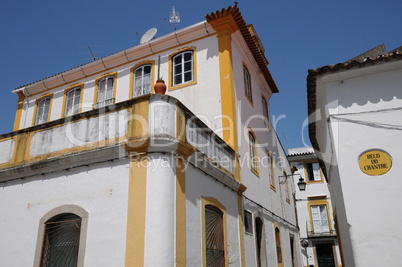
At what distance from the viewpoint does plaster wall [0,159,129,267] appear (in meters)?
6.91

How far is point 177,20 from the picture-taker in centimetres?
1445

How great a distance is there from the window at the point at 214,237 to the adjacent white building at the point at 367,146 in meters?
3.03

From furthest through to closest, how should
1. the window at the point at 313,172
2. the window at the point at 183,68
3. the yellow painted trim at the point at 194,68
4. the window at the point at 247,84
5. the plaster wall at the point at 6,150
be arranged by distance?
1. the window at the point at 313,172
2. the window at the point at 247,84
3. the window at the point at 183,68
4. the yellow painted trim at the point at 194,68
5. the plaster wall at the point at 6,150

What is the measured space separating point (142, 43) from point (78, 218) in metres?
7.99

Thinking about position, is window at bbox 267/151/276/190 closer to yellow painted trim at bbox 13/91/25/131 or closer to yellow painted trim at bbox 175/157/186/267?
yellow painted trim at bbox 175/157/186/267

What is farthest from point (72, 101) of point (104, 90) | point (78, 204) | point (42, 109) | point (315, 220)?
point (315, 220)

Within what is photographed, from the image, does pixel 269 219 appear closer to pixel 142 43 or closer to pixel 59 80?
pixel 142 43

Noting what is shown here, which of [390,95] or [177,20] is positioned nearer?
[390,95]

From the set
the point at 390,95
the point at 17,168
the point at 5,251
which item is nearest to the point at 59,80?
the point at 17,168

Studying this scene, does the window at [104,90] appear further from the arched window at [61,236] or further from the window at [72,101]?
the arched window at [61,236]

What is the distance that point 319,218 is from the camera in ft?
87.1

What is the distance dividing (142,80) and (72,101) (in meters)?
3.51

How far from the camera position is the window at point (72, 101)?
47.7 ft

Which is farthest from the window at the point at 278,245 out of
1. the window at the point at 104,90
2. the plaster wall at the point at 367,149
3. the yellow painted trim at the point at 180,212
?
the window at the point at 104,90
